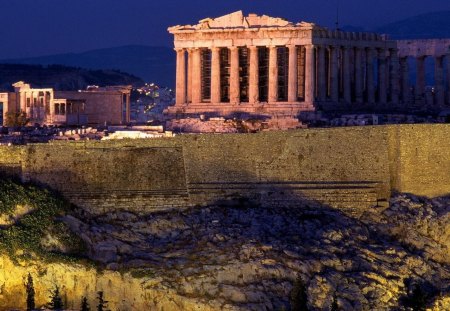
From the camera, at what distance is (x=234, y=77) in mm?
79312

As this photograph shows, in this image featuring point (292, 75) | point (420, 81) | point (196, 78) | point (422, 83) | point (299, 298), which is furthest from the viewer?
point (420, 81)

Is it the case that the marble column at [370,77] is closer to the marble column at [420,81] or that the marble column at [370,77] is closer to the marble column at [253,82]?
the marble column at [420,81]

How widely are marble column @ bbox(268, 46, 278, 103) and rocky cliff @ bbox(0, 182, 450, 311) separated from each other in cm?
1891

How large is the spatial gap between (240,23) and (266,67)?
9.23 ft

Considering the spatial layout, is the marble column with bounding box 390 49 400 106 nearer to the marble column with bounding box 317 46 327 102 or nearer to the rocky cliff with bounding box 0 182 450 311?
the marble column with bounding box 317 46 327 102

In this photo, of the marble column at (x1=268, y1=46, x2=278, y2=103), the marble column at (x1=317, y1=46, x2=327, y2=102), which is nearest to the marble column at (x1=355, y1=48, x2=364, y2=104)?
the marble column at (x1=317, y1=46, x2=327, y2=102)

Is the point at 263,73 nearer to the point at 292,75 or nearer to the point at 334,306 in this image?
the point at 292,75

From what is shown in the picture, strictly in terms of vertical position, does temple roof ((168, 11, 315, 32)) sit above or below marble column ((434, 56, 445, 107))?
above

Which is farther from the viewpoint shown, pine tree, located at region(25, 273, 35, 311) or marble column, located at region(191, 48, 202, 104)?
marble column, located at region(191, 48, 202, 104)

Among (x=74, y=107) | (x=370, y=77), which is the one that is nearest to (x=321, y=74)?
(x=370, y=77)

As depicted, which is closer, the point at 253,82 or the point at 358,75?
the point at 253,82

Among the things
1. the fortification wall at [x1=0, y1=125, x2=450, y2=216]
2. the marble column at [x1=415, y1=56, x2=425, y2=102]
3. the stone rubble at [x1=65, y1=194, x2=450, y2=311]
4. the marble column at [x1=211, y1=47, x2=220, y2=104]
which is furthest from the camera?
the marble column at [x1=415, y1=56, x2=425, y2=102]

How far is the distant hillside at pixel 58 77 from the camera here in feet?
415

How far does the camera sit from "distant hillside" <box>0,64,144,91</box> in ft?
415
